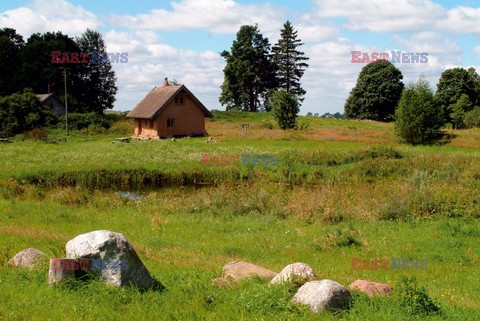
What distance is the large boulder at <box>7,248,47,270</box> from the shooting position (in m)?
9.91

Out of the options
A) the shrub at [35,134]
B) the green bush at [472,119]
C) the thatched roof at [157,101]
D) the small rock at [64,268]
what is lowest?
the small rock at [64,268]

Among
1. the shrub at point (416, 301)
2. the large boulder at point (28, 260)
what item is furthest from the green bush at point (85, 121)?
the shrub at point (416, 301)

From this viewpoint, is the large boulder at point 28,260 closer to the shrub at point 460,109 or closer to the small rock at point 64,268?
the small rock at point 64,268

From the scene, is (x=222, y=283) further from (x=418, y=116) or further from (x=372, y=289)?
(x=418, y=116)

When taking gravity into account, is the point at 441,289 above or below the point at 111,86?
below

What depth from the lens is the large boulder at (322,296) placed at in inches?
300

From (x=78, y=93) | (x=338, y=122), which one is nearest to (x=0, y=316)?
(x=338, y=122)

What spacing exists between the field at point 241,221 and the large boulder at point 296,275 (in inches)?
12.3

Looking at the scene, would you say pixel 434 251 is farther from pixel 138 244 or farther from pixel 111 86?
pixel 111 86

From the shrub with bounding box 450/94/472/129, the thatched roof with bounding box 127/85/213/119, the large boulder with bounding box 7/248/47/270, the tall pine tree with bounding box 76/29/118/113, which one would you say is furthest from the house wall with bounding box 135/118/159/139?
the large boulder with bounding box 7/248/47/270

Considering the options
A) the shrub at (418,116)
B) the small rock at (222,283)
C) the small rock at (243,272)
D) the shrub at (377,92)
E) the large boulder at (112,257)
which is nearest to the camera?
the large boulder at (112,257)

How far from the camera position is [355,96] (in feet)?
270

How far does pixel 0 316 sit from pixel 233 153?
31.5 m

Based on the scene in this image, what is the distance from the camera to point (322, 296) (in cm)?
768
